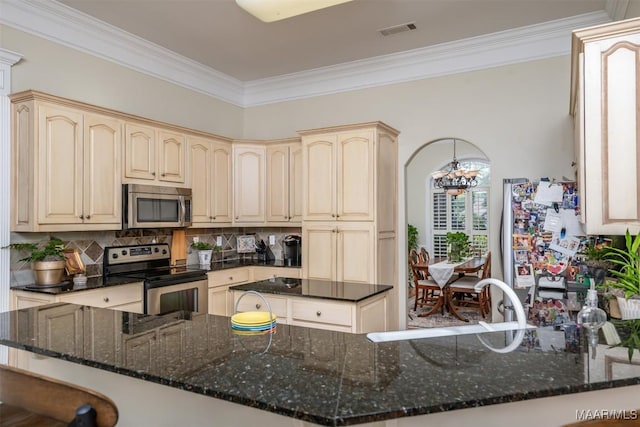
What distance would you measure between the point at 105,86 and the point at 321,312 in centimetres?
288

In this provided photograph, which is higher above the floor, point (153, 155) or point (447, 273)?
point (153, 155)

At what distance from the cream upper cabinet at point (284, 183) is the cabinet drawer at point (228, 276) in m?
0.72

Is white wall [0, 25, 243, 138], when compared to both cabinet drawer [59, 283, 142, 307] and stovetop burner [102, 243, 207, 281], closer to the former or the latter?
stovetop burner [102, 243, 207, 281]

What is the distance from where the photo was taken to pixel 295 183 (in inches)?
190

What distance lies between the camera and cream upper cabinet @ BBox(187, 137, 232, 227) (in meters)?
4.35

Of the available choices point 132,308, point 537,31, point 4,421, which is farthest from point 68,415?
point 537,31

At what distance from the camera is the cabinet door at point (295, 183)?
4.80 metres

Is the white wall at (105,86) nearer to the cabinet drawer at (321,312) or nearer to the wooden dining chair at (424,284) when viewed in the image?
the cabinet drawer at (321,312)

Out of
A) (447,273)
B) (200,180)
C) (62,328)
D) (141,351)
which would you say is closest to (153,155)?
(200,180)

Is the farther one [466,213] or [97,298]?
[466,213]

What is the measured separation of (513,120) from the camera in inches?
156

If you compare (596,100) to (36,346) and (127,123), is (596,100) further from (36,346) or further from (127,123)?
(127,123)

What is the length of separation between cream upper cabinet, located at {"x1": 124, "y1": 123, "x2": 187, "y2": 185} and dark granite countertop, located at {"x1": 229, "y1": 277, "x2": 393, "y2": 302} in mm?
1463

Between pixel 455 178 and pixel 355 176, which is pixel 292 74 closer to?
pixel 355 176
